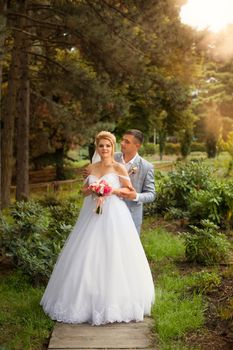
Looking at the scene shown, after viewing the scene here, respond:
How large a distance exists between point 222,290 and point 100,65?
10340 mm

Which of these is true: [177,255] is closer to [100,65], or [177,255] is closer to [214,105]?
[100,65]

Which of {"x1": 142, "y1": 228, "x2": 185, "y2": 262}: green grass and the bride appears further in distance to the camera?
{"x1": 142, "y1": 228, "x2": 185, "y2": 262}: green grass

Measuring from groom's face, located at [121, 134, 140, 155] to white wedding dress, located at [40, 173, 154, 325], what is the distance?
653mm

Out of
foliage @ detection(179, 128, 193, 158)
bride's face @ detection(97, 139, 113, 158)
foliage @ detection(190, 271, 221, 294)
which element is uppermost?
bride's face @ detection(97, 139, 113, 158)

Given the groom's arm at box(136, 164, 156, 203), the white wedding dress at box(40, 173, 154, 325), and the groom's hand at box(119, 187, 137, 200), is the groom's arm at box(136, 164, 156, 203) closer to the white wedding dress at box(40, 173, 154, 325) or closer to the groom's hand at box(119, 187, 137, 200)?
the groom's hand at box(119, 187, 137, 200)

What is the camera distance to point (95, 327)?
16.9 feet

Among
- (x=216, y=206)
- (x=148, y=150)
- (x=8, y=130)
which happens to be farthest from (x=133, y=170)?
(x=148, y=150)

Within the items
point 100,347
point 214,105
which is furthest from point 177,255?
point 214,105

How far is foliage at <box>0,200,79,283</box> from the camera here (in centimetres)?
671

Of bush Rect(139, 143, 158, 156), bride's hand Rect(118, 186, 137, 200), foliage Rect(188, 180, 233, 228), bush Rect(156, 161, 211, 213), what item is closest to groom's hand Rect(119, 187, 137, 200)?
bride's hand Rect(118, 186, 137, 200)

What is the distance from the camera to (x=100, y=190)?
5.50 metres

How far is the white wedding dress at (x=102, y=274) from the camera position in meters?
5.27

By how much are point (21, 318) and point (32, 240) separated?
1909mm

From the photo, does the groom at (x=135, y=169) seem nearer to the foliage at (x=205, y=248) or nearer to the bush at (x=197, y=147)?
the foliage at (x=205, y=248)
